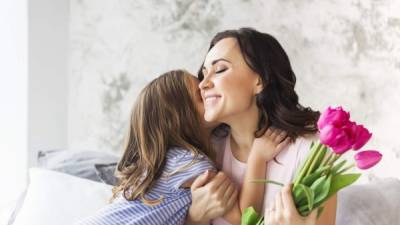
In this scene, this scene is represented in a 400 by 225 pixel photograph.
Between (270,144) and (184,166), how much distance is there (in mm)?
204

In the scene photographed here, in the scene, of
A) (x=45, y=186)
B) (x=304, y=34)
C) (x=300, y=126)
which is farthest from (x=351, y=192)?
(x=45, y=186)

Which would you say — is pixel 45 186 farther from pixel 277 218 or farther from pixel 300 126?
pixel 277 218

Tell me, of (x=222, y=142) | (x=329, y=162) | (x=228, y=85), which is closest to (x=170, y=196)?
(x=222, y=142)

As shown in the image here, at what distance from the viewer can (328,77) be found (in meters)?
1.75

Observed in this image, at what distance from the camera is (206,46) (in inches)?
80.4

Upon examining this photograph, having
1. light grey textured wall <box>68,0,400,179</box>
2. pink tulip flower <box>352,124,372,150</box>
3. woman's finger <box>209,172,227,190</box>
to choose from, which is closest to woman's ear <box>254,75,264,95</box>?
woman's finger <box>209,172,227,190</box>

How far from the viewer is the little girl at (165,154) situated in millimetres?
1326

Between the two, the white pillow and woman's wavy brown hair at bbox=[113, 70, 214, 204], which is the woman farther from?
the white pillow

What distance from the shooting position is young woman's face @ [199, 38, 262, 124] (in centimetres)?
123

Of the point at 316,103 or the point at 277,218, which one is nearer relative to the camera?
the point at 277,218

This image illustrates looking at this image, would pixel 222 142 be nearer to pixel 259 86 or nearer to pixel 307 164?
pixel 259 86

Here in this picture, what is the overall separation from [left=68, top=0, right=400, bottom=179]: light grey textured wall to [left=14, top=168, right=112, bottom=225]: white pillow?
2.18 ft

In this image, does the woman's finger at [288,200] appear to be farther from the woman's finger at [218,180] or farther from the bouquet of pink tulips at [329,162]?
the woman's finger at [218,180]

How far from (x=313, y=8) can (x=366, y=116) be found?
1.22 ft
